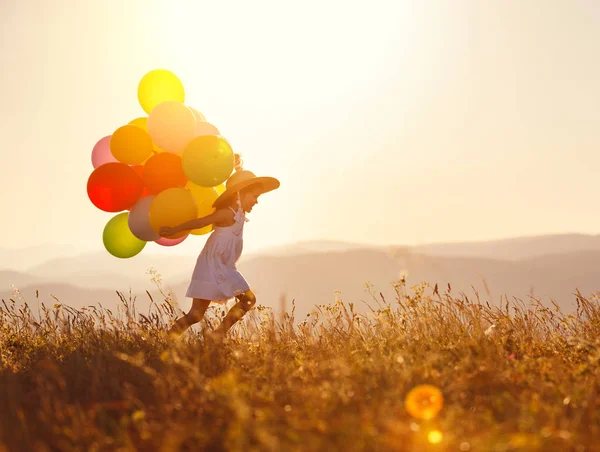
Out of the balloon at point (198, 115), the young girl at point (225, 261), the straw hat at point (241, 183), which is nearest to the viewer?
the young girl at point (225, 261)

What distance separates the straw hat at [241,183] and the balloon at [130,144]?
2.87 feet

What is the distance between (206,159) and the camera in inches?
193

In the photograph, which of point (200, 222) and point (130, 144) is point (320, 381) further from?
point (130, 144)

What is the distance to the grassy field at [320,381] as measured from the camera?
7.91ft

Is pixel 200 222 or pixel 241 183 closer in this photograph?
pixel 200 222

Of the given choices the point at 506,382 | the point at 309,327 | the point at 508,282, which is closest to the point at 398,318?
the point at 309,327

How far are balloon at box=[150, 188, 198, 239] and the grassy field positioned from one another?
3.40 ft

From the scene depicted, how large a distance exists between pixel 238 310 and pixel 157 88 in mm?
2505

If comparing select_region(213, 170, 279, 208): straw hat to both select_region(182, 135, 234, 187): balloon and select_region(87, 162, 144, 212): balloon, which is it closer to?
select_region(182, 135, 234, 187): balloon

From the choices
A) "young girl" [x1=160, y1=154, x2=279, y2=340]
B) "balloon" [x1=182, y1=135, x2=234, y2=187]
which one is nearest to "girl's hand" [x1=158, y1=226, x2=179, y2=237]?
"young girl" [x1=160, y1=154, x2=279, y2=340]

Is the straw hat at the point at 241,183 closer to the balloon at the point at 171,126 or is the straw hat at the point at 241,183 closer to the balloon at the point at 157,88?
the balloon at the point at 171,126

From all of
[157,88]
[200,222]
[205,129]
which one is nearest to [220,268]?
[200,222]

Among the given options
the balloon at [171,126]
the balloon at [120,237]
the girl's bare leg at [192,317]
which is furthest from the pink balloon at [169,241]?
the balloon at [171,126]

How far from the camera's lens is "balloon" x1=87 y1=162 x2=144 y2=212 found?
5.12 meters
